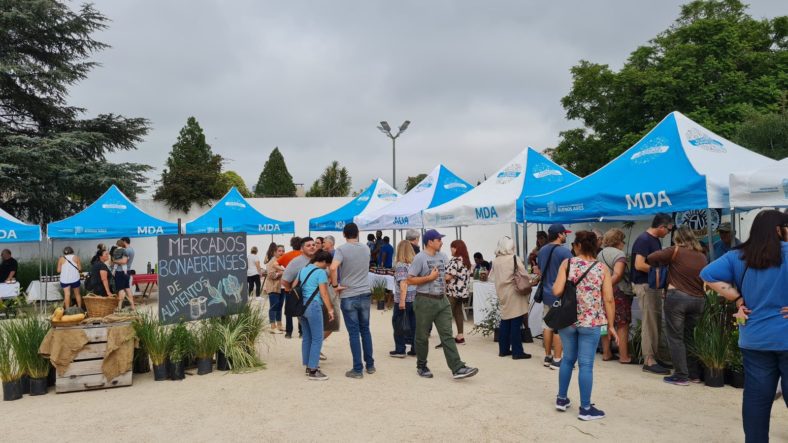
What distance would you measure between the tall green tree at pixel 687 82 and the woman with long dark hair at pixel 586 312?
16664mm

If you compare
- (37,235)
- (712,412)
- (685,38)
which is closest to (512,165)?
(712,412)

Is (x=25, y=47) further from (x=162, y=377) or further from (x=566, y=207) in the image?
(x=566, y=207)

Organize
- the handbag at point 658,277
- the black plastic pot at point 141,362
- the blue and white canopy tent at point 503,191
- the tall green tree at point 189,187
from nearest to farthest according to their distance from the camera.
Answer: the handbag at point 658,277 < the black plastic pot at point 141,362 < the blue and white canopy tent at point 503,191 < the tall green tree at point 189,187

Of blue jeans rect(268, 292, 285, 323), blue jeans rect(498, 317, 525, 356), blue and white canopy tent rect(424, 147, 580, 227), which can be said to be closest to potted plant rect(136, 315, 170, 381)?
blue jeans rect(268, 292, 285, 323)

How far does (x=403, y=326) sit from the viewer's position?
7473mm

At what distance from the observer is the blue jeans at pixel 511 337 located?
7.30m

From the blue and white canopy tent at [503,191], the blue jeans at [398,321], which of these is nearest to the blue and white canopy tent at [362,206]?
the blue and white canopy tent at [503,191]

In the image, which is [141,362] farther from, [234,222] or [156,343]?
[234,222]

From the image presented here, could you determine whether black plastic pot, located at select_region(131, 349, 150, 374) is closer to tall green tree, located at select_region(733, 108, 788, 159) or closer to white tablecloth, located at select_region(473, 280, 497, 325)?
white tablecloth, located at select_region(473, 280, 497, 325)

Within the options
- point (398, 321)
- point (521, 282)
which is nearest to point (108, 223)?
point (398, 321)

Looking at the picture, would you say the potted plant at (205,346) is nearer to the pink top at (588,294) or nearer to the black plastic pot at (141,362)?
the black plastic pot at (141,362)

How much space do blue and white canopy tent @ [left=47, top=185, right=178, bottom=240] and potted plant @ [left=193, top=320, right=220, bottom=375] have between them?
8824 millimetres

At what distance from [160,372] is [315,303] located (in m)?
1.98

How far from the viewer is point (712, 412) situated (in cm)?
494
